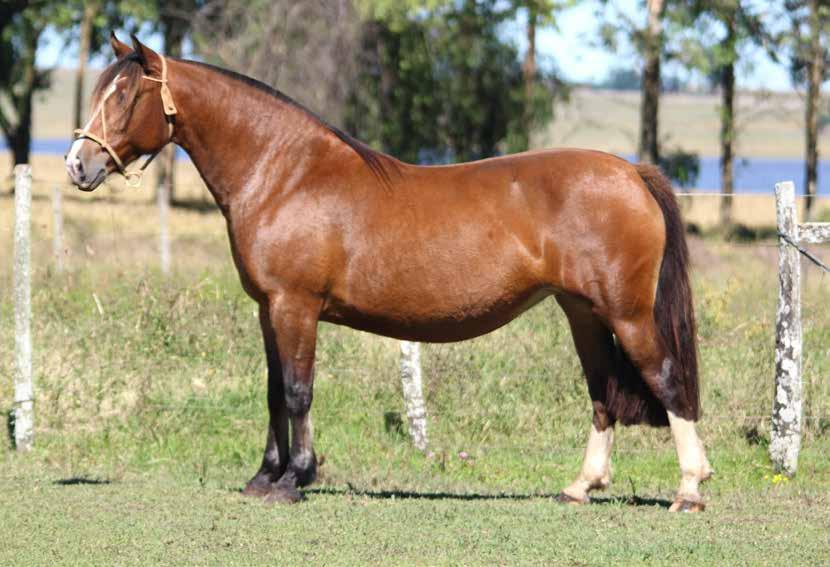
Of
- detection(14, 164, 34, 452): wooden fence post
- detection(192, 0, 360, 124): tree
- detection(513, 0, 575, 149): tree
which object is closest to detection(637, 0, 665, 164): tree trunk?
detection(513, 0, 575, 149): tree

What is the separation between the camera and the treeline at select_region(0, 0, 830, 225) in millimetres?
22953

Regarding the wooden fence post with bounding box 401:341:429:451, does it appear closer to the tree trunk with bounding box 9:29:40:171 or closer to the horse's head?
the horse's head

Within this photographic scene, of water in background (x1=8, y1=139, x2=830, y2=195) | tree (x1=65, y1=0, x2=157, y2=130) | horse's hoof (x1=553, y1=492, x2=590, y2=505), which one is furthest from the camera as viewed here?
water in background (x1=8, y1=139, x2=830, y2=195)

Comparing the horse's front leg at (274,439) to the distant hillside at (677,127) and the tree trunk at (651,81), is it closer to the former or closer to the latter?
the tree trunk at (651,81)

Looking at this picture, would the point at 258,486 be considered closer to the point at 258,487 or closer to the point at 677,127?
the point at 258,487

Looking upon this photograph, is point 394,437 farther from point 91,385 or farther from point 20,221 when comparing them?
point 20,221

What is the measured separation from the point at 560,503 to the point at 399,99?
2049 cm

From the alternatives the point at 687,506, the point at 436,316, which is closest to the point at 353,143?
the point at 436,316

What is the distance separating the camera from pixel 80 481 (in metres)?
7.44

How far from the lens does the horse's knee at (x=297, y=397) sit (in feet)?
21.6

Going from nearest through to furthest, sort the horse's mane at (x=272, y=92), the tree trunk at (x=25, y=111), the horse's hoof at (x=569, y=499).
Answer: the horse's mane at (x=272, y=92), the horse's hoof at (x=569, y=499), the tree trunk at (x=25, y=111)

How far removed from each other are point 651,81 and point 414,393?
16336 millimetres

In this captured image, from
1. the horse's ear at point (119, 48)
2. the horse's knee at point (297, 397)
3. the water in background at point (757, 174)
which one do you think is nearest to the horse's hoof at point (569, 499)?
the horse's knee at point (297, 397)

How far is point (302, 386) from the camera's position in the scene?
6.58 metres
